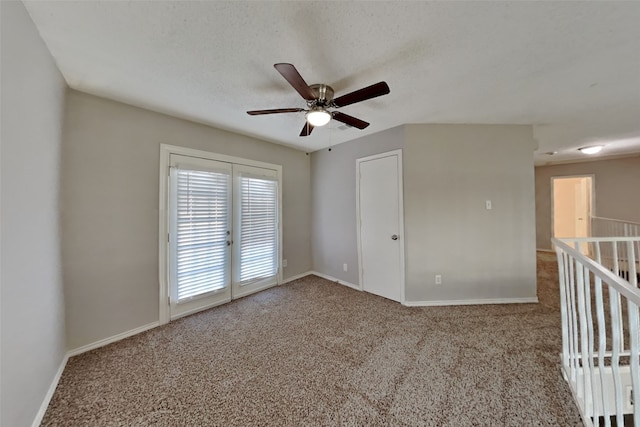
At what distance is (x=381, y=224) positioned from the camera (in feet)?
11.0

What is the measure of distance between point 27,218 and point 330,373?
2273 millimetres

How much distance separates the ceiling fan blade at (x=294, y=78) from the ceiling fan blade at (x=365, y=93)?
0.24m

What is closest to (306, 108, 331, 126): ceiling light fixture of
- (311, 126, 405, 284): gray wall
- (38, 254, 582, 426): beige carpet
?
(311, 126, 405, 284): gray wall

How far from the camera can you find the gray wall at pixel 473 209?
304 centimetres

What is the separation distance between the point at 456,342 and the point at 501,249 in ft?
5.19

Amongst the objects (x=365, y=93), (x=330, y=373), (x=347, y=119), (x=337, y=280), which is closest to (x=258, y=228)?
(x=337, y=280)

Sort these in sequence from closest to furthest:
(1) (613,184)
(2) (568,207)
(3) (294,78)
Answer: (3) (294,78) < (1) (613,184) < (2) (568,207)

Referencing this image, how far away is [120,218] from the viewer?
2344 millimetres

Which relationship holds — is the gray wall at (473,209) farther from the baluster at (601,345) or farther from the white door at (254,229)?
the white door at (254,229)

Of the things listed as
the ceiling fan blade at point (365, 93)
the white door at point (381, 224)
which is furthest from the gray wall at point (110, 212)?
the white door at point (381, 224)

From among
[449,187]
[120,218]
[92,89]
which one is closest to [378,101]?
[449,187]

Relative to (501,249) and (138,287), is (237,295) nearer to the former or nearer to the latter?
(138,287)

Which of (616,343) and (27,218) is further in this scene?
(27,218)

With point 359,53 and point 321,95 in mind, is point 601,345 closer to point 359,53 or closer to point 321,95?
point 359,53
